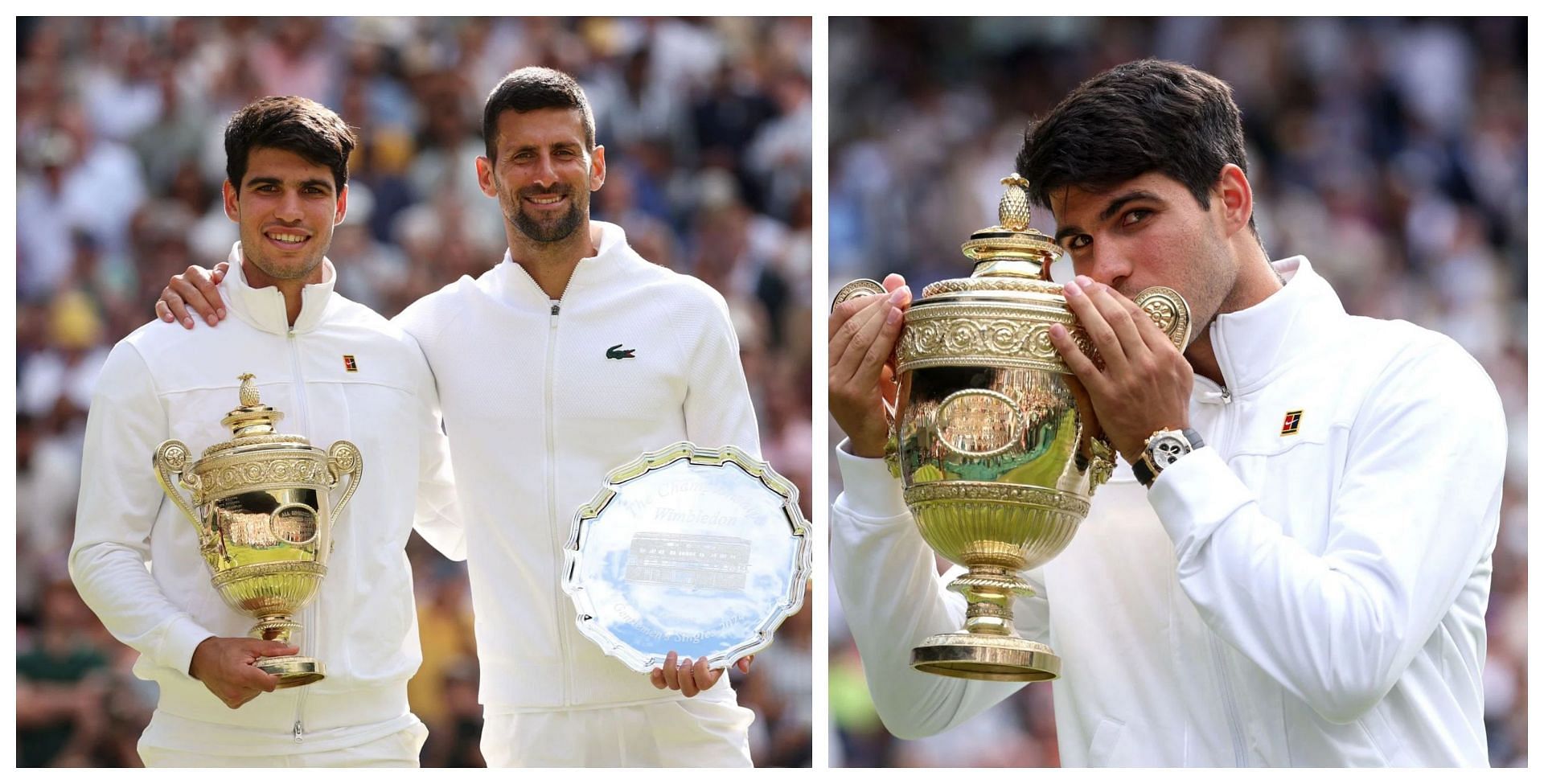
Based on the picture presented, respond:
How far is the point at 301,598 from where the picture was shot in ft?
12.5

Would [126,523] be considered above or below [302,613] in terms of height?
above

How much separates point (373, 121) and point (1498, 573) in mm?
4240

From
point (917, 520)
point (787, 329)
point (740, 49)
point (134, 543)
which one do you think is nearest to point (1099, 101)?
point (917, 520)

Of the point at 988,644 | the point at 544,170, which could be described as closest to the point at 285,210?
the point at 544,170

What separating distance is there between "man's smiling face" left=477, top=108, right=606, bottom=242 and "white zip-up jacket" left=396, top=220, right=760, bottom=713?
0.31ft

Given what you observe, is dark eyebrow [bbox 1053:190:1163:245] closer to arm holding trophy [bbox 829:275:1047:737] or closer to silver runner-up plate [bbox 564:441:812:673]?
arm holding trophy [bbox 829:275:1047:737]

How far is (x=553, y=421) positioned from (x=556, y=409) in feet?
0.07

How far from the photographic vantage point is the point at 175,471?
12.5 feet

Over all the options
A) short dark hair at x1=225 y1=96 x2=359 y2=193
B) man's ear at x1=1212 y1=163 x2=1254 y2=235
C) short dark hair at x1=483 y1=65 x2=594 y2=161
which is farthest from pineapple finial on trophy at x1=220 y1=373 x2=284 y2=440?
man's ear at x1=1212 y1=163 x2=1254 y2=235

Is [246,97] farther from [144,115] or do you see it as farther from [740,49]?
[740,49]

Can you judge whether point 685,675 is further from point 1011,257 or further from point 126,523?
point 126,523

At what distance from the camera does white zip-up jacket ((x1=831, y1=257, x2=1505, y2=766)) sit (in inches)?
119

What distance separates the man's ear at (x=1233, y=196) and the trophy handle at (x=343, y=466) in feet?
5.19

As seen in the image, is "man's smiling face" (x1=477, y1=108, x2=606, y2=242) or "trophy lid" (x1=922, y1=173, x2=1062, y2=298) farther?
"man's smiling face" (x1=477, y1=108, x2=606, y2=242)
